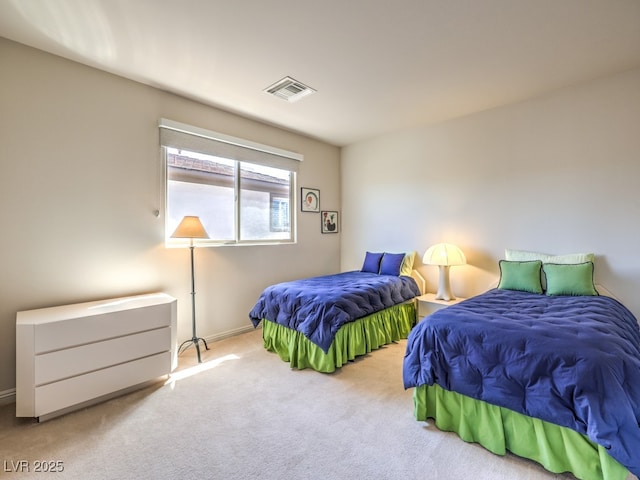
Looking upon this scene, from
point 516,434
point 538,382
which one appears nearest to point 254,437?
point 516,434

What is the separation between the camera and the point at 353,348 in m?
2.79

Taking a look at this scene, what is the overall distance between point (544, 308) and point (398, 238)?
216 centimetres

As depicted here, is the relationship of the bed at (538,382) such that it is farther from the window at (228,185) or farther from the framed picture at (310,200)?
the framed picture at (310,200)

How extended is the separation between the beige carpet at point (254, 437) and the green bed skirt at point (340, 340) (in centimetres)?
18

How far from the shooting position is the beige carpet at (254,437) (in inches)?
60.7

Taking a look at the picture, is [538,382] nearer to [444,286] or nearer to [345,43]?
[444,286]

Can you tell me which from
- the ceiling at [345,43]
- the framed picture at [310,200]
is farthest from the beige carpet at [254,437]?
the ceiling at [345,43]

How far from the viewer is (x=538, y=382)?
1.50 meters

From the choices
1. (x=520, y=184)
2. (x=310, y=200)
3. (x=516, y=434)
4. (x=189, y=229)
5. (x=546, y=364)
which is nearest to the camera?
(x=546, y=364)

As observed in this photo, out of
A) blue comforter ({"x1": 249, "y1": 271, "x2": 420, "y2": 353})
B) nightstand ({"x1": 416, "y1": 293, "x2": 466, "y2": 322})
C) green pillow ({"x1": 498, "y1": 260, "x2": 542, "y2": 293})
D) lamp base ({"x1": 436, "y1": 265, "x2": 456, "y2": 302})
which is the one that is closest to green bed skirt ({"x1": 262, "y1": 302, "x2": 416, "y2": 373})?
blue comforter ({"x1": 249, "y1": 271, "x2": 420, "y2": 353})

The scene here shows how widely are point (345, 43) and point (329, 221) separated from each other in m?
2.80

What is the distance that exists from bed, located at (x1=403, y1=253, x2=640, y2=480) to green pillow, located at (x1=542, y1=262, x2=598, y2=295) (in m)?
0.36

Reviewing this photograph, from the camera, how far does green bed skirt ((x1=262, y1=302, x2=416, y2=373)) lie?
264 centimetres

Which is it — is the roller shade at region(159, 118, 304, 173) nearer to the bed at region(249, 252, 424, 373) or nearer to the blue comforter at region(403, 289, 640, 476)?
the bed at region(249, 252, 424, 373)
